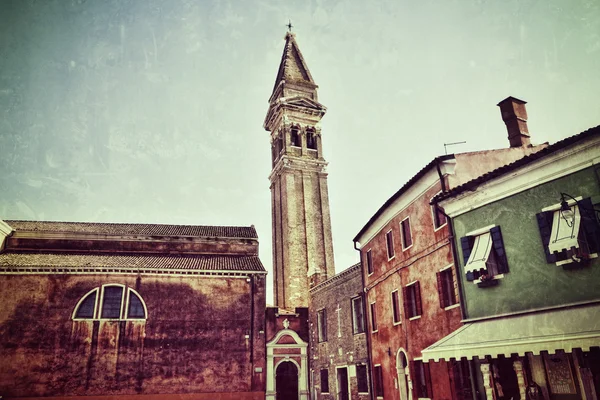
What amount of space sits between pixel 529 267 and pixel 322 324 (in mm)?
16616

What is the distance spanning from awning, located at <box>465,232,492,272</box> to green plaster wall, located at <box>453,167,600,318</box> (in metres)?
0.37

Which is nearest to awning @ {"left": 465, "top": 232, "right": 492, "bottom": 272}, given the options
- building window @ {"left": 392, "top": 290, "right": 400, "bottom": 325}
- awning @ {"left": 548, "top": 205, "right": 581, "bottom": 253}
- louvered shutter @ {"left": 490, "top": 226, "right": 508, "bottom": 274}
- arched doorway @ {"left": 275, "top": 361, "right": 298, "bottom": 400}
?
louvered shutter @ {"left": 490, "top": 226, "right": 508, "bottom": 274}

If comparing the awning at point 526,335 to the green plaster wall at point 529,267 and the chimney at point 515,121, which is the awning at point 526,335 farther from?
the chimney at point 515,121

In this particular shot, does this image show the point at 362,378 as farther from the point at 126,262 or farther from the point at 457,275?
the point at 126,262

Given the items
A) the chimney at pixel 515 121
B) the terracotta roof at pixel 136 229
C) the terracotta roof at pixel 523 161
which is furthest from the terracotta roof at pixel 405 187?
the terracotta roof at pixel 136 229

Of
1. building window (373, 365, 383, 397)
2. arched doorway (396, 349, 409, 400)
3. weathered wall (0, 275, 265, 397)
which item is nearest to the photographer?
arched doorway (396, 349, 409, 400)

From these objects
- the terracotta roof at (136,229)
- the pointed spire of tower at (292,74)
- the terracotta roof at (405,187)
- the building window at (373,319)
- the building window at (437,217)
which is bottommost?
the building window at (373,319)

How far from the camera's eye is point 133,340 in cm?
2300

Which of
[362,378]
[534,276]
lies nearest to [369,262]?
[362,378]

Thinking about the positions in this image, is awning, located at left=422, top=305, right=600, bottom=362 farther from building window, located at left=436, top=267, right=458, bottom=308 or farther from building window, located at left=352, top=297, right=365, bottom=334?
building window, located at left=352, top=297, right=365, bottom=334

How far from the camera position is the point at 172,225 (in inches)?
1235

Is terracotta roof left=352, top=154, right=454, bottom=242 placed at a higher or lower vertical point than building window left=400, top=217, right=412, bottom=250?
higher

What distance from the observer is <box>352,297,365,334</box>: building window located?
67.2 ft

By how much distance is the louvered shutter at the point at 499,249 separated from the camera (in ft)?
34.9
